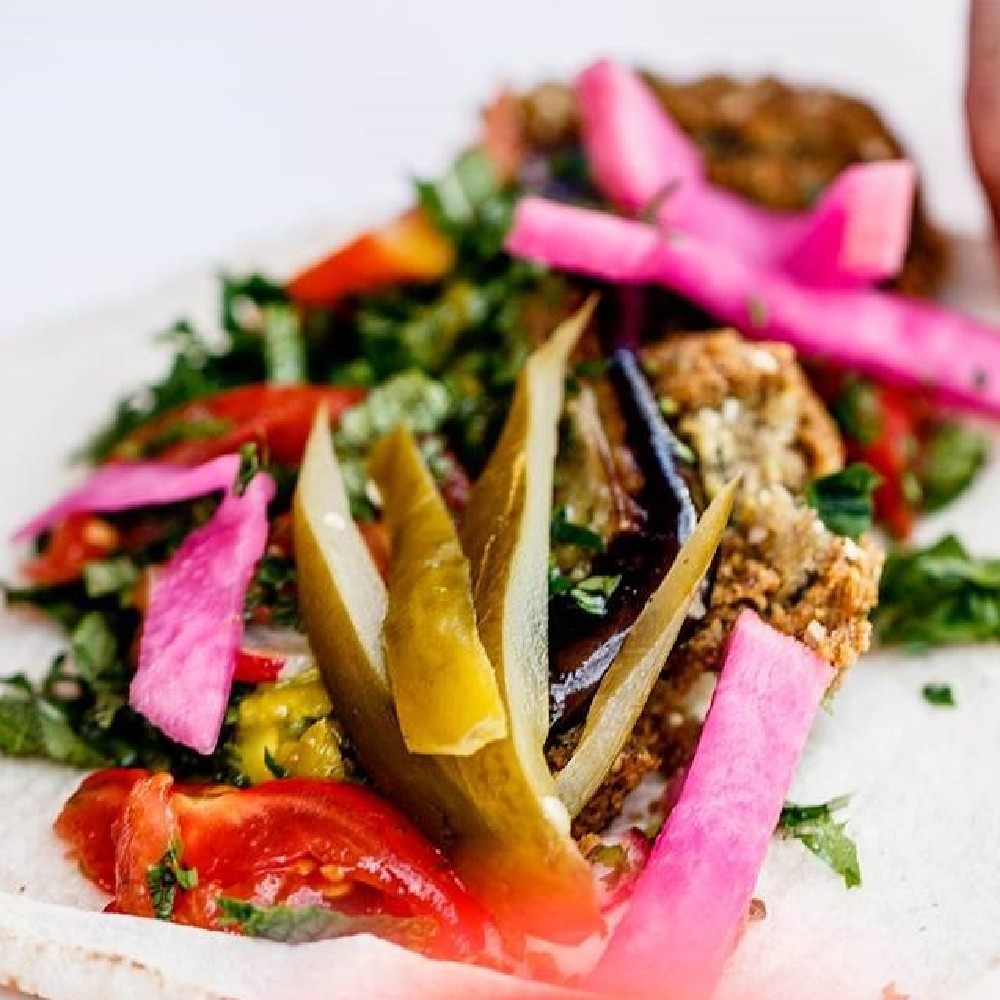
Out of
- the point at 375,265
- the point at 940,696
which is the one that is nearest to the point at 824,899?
the point at 940,696

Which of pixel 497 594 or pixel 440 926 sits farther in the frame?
pixel 497 594

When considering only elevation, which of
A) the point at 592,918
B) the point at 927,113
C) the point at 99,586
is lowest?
the point at 927,113

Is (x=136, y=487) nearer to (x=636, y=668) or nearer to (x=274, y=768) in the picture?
(x=274, y=768)

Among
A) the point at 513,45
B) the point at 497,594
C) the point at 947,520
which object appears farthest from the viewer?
the point at 513,45

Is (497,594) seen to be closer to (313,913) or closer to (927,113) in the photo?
(313,913)

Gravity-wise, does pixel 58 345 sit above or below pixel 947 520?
above

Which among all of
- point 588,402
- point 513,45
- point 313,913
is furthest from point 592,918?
point 513,45
